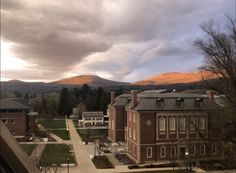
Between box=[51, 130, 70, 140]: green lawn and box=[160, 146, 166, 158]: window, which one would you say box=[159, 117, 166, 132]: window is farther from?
box=[51, 130, 70, 140]: green lawn

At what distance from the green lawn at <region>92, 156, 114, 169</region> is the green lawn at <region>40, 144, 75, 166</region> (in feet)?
8.59

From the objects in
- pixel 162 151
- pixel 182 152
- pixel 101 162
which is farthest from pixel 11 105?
pixel 182 152

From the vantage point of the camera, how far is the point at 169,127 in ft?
134

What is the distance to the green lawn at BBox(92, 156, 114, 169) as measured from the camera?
3709cm

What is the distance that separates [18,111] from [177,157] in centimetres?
3152

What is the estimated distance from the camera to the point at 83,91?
388ft

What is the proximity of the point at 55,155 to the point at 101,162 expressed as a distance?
676 centimetres

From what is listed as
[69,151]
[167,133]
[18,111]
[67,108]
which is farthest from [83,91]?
[167,133]

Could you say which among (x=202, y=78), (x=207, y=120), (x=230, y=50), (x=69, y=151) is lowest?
(x=69, y=151)

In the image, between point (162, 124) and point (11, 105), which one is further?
point (11, 105)

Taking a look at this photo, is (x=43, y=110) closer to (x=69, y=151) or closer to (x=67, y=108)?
(x=67, y=108)

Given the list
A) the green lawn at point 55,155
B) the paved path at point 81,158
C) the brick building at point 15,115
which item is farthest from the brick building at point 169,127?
the brick building at point 15,115

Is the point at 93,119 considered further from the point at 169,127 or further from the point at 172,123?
the point at 172,123

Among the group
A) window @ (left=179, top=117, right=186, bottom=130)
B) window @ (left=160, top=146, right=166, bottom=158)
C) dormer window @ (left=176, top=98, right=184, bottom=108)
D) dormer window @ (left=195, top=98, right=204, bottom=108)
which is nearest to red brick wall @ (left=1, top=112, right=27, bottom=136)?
window @ (left=160, top=146, right=166, bottom=158)
